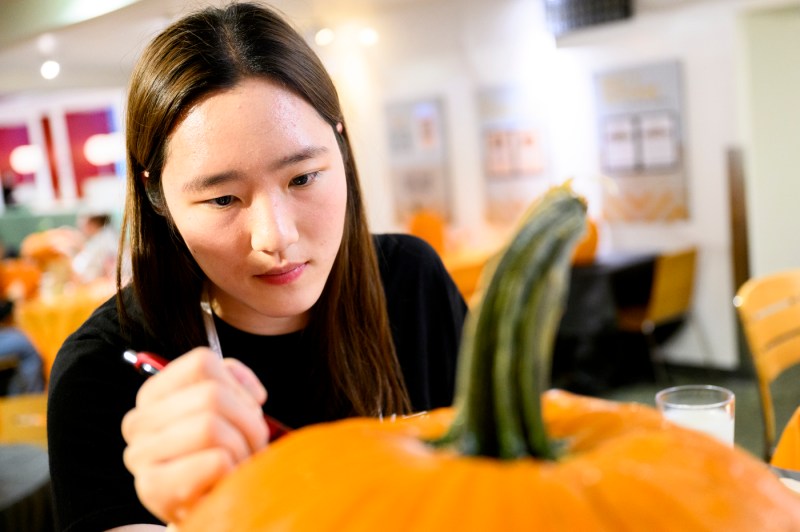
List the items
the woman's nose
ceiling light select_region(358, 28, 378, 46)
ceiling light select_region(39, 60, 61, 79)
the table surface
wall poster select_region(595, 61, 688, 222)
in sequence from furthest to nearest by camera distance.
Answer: ceiling light select_region(39, 60, 61, 79), ceiling light select_region(358, 28, 378, 46), wall poster select_region(595, 61, 688, 222), the table surface, the woman's nose

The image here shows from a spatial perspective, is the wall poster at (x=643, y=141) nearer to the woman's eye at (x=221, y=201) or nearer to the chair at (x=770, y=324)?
the chair at (x=770, y=324)

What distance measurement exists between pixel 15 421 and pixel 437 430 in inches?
127

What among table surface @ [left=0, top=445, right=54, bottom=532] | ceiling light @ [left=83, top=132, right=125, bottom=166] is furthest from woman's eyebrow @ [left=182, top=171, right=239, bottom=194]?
ceiling light @ [left=83, top=132, right=125, bottom=166]

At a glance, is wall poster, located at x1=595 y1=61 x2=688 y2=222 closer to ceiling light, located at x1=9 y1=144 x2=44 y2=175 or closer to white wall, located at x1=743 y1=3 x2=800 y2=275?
white wall, located at x1=743 y1=3 x2=800 y2=275

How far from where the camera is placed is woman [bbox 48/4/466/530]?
835mm

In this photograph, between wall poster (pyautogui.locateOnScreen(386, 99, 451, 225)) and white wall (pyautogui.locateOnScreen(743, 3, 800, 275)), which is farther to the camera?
wall poster (pyautogui.locateOnScreen(386, 99, 451, 225))

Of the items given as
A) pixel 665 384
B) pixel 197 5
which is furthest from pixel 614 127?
pixel 197 5

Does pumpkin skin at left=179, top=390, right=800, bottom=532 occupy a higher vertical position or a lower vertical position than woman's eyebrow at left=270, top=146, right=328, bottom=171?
lower

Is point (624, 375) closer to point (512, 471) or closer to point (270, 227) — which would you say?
point (270, 227)

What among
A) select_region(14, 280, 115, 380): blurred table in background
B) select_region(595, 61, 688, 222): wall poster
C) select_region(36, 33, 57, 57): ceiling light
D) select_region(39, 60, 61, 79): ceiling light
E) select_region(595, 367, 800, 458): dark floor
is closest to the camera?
select_region(595, 367, 800, 458): dark floor

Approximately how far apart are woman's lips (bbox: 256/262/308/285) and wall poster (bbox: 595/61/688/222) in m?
4.92

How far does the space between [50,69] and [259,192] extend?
362 inches

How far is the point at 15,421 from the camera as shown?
3.26 meters

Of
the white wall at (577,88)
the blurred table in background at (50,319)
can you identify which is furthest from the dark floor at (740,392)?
the blurred table in background at (50,319)
